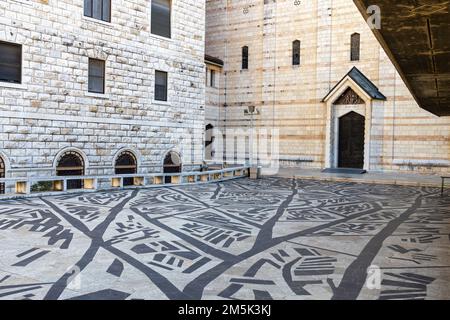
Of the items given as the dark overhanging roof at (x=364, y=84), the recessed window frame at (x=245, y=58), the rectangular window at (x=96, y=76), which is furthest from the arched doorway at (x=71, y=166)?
the recessed window frame at (x=245, y=58)

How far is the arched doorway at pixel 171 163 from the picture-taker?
1836cm

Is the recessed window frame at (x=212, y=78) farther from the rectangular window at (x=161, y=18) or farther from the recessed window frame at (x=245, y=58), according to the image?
the rectangular window at (x=161, y=18)

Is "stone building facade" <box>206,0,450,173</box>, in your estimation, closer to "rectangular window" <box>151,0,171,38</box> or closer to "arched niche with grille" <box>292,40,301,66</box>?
"arched niche with grille" <box>292,40,301,66</box>

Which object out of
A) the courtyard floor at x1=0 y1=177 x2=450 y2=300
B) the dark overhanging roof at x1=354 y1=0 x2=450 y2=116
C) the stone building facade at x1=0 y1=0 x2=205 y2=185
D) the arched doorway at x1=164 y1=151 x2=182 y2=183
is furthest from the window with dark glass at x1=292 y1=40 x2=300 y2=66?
the dark overhanging roof at x1=354 y1=0 x2=450 y2=116

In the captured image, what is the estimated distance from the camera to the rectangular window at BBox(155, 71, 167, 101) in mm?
17734

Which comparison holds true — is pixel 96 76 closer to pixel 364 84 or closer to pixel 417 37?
pixel 417 37

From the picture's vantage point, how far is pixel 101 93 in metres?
15.7

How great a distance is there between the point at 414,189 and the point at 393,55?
11.1m

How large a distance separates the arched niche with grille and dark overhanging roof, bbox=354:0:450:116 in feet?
54.3

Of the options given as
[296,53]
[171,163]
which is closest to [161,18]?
[171,163]

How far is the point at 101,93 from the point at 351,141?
45.7ft

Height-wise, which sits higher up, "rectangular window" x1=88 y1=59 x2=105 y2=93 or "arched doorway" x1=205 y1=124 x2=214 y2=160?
"rectangular window" x1=88 y1=59 x2=105 y2=93
